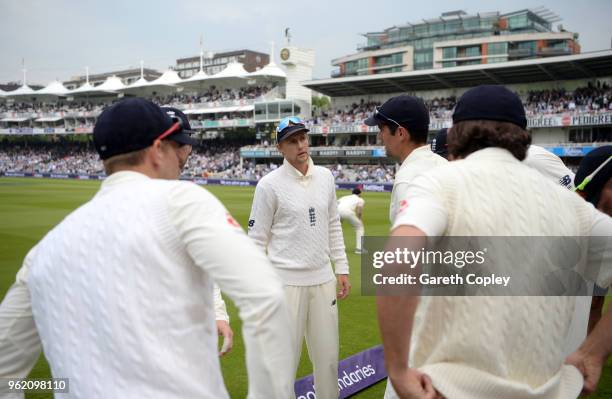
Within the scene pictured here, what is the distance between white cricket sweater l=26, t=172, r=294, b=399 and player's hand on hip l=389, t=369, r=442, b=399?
400mm

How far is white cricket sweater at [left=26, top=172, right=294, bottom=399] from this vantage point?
57.4 inches

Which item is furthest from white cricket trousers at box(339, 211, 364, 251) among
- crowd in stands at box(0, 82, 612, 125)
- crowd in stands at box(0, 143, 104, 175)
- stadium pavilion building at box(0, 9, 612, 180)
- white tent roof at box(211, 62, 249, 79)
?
white tent roof at box(211, 62, 249, 79)

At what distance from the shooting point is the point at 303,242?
419cm

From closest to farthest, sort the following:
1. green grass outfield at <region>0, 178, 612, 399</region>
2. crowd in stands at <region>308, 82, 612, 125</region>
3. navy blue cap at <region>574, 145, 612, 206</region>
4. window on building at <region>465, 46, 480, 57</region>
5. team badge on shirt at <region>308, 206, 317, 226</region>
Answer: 1. navy blue cap at <region>574, 145, 612, 206</region>
2. team badge on shirt at <region>308, 206, 317, 226</region>
3. green grass outfield at <region>0, 178, 612, 399</region>
4. crowd in stands at <region>308, 82, 612, 125</region>
5. window on building at <region>465, 46, 480, 57</region>

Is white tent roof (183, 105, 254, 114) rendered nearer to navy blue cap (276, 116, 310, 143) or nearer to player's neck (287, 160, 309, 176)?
navy blue cap (276, 116, 310, 143)

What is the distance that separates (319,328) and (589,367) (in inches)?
91.5

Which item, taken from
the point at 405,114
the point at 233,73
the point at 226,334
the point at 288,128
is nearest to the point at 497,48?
the point at 233,73

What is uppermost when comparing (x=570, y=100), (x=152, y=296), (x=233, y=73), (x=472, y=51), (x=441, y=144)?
(x=472, y=51)

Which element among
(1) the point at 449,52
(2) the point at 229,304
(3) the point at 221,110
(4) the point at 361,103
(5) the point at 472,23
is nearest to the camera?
(2) the point at 229,304

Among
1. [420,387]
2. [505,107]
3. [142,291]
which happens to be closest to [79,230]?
[142,291]

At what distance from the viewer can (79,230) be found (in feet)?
5.24

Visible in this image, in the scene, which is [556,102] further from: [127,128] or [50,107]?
[50,107]

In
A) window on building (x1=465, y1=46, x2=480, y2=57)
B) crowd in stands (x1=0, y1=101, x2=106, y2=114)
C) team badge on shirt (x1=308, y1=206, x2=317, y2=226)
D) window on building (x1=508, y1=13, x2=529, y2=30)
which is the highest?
window on building (x1=508, y1=13, x2=529, y2=30)

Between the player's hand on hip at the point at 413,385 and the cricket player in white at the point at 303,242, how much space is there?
229 centimetres
